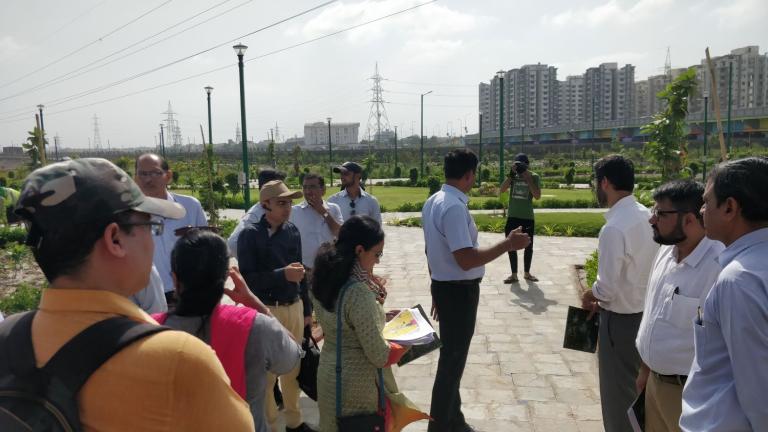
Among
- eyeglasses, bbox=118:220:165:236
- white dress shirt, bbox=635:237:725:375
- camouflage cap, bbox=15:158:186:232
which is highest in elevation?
camouflage cap, bbox=15:158:186:232

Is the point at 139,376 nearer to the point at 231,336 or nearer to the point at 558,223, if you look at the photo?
the point at 231,336

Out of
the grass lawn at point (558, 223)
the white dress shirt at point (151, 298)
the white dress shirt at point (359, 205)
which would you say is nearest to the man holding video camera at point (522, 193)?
the white dress shirt at point (359, 205)

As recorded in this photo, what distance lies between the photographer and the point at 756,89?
81.6m

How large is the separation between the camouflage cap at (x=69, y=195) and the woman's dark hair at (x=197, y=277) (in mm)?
872

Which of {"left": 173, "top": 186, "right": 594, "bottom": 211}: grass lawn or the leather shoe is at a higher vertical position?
{"left": 173, "top": 186, "right": 594, "bottom": 211}: grass lawn

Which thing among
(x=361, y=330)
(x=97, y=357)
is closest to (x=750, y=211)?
(x=361, y=330)

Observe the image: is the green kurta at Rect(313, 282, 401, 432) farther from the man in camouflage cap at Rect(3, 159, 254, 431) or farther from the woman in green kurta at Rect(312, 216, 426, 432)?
the man in camouflage cap at Rect(3, 159, 254, 431)

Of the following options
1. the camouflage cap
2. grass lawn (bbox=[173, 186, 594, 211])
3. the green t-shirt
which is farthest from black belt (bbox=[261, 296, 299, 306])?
grass lawn (bbox=[173, 186, 594, 211])

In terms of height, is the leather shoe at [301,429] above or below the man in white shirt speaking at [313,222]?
below

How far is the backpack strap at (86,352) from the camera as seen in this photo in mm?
1019

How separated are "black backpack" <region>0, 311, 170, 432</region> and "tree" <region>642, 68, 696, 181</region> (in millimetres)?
7654

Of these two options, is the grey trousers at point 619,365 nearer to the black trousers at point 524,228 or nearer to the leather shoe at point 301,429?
the leather shoe at point 301,429

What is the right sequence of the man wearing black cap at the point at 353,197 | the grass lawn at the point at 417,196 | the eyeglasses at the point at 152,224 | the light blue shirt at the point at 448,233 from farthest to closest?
the grass lawn at the point at 417,196 < the man wearing black cap at the point at 353,197 < the light blue shirt at the point at 448,233 < the eyeglasses at the point at 152,224

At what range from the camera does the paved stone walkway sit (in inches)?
167
